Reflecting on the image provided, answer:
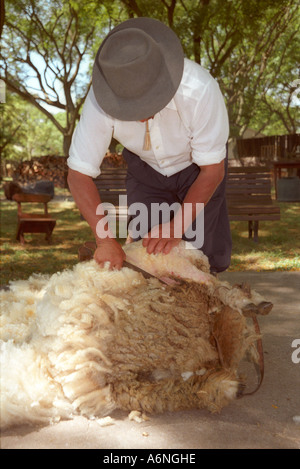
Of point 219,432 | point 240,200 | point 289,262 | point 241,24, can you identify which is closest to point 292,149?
point 241,24

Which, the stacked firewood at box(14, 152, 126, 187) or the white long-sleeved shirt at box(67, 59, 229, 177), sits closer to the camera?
the white long-sleeved shirt at box(67, 59, 229, 177)

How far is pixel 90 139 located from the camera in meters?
2.81

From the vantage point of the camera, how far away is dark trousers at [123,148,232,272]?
320 cm

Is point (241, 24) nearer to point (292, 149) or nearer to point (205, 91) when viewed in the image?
point (292, 149)

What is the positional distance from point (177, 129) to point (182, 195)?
555 millimetres

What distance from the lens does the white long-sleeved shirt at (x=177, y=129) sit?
265 centimetres

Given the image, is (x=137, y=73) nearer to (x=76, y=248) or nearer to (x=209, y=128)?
(x=209, y=128)

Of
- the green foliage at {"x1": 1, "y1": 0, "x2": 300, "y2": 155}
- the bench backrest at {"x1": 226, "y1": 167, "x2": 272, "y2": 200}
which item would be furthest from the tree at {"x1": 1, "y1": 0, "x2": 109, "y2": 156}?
the bench backrest at {"x1": 226, "y1": 167, "x2": 272, "y2": 200}

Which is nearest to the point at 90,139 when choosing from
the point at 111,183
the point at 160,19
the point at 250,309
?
the point at 250,309

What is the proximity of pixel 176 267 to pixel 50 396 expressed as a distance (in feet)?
3.16

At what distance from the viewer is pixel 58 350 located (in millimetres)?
2373

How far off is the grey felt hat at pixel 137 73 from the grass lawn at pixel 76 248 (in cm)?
349

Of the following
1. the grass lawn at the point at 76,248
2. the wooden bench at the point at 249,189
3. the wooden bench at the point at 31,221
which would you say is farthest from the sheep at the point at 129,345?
the wooden bench at the point at 249,189

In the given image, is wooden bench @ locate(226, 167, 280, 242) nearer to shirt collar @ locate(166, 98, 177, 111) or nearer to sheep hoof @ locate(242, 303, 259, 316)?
shirt collar @ locate(166, 98, 177, 111)
